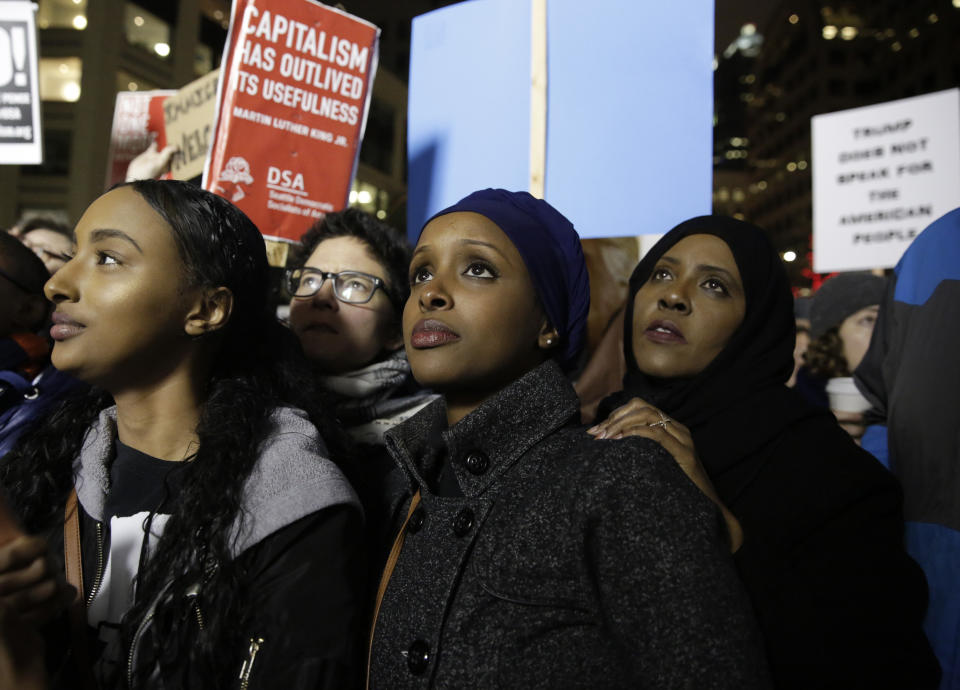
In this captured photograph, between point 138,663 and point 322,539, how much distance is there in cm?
42

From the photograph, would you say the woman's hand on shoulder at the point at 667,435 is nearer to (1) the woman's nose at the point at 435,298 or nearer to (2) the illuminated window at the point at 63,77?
(1) the woman's nose at the point at 435,298

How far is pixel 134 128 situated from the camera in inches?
193

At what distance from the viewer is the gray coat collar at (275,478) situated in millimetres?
1546

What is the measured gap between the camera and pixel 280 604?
4.86ft

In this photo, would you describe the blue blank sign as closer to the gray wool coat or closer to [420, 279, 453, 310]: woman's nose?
[420, 279, 453, 310]: woman's nose

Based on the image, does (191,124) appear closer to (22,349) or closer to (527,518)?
(22,349)

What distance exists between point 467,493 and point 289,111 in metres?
2.39

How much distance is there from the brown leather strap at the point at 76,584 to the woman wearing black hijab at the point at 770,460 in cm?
114

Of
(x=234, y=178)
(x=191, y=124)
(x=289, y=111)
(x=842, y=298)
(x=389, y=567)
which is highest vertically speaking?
(x=191, y=124)

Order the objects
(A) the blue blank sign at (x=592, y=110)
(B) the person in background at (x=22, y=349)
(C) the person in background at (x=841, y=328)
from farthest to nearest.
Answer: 1. (C) the person in background at (x=841, y=328)
2. (A) the blue blank sign at (x=592, y=110)
3. (B) the person in background at (x=22, y=349)

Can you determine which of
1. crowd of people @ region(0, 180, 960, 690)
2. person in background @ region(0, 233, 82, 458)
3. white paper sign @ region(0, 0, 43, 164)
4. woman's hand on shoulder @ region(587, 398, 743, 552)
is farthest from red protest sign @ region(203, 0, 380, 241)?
woman's hand on shoulder @ region(587, 398, 743, 552)

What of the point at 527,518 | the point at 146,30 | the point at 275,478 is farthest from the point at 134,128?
the point at 146,30

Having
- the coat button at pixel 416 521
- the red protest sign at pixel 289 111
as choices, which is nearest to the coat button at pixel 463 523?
the coat button at pixel 416 521

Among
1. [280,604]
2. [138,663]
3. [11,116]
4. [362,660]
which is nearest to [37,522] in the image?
[138,663]
